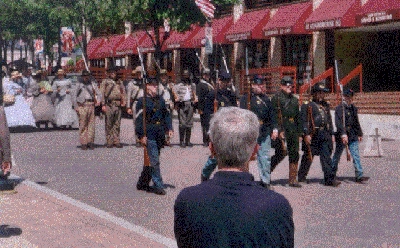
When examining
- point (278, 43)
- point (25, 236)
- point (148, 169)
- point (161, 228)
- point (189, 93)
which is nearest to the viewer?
point (25, 236)

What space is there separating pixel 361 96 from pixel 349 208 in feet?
57.1

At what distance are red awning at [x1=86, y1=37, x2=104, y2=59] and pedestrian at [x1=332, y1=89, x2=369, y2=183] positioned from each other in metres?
48.6

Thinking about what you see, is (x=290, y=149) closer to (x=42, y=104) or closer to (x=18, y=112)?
(x=18, y=112)

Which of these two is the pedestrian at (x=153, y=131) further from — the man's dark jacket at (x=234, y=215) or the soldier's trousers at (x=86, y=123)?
the man's dark jacket at (x=234, y=215)

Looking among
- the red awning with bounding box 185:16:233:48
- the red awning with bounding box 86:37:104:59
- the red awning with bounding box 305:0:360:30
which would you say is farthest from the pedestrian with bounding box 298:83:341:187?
the red awning with bounding box 86:37:104:59

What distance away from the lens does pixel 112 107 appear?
20.4 m

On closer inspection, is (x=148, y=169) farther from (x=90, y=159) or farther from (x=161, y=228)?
(x=90, y=159)

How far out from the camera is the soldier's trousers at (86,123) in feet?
65.4

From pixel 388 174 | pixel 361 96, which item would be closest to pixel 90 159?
pixel 388 174

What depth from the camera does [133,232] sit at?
8531 mm

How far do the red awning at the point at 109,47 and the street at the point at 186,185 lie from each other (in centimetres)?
3505

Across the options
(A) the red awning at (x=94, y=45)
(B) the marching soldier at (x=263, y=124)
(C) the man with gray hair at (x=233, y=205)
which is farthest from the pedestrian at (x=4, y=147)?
(A) the red awning at (x=94, y=45)

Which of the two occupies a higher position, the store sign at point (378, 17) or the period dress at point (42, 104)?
the store sign at point (378, 17)

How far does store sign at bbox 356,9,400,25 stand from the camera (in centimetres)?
2555
